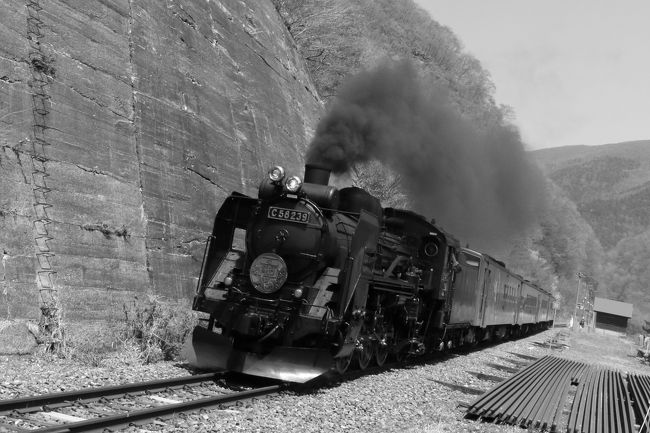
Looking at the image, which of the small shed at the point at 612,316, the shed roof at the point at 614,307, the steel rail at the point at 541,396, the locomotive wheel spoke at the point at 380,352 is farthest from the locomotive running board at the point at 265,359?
the shed roof at the point at 614,307

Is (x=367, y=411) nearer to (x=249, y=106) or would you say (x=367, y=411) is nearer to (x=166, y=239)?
(x=166, y=239)

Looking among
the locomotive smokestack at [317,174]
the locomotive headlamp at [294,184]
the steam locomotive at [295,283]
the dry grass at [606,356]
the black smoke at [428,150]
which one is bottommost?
the dry grass at [606,356]

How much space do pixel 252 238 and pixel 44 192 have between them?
3338mm

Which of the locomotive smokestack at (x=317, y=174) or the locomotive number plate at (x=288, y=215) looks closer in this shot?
the locomotive number plate at (x=288, y=215)

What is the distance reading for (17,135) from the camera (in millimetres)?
10289

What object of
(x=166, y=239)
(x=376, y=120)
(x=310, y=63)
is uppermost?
(x=310, y=63)

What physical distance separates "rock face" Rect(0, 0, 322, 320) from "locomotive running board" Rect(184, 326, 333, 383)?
2329 mm

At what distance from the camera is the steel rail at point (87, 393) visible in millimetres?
6242

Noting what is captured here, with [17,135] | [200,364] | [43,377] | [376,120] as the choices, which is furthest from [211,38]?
[43,377]

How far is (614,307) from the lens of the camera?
80938 millimetres

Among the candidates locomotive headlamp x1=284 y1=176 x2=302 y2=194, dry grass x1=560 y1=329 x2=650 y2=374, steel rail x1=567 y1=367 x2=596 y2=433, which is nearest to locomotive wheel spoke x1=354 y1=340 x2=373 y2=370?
locomotive headlamp x1=284 y1=176 x2=302 y2=194

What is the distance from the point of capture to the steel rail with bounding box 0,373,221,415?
624 cm

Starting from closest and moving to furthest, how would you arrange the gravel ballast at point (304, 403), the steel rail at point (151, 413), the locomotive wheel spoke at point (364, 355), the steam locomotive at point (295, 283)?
the steel rail at point (151, 413) < the gravel ballast at point (304, 403) < the steam locomotive at point (295, 283) < the locomotive wheel spoke at point (364, 355)

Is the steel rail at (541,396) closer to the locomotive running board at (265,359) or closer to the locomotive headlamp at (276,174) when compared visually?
the locomotive running board at (265,359)
